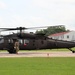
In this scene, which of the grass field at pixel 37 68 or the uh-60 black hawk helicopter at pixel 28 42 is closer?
the grass field at pixel 37 68

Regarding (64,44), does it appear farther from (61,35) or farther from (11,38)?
(61,35)

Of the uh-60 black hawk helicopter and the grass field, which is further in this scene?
the uh-60 black hawk helicopter

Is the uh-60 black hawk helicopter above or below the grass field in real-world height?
above

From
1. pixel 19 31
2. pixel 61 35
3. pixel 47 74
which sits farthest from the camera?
pixel 61 35

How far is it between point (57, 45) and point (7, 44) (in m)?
6.51

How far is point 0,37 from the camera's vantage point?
125ft

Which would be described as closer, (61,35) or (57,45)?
(57,45)

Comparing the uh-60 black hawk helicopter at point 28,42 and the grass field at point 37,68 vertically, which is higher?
the uh-60 black hawk helicopter at point 28,42

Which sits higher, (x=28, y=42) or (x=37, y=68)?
(x=28, y=42)

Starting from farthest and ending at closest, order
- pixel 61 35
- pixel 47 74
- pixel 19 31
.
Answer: pixel 61 35, pixel 19 31, pixel 47 74

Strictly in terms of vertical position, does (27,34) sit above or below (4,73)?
above

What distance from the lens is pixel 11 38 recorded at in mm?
37375

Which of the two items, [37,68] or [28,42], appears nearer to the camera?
[37,68]

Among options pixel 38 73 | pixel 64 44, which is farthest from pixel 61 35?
pixel 38 73
